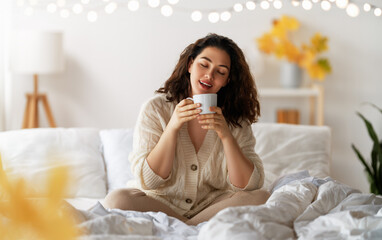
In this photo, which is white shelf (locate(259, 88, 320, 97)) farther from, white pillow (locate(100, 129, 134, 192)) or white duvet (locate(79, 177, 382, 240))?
white duvet (locate(79, 177, 382, 240))

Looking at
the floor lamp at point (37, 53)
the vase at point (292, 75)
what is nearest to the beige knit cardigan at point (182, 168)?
the floor lamp at point (37, 53)

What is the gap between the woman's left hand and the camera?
6.09 ft

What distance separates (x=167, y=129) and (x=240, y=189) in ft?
1.24

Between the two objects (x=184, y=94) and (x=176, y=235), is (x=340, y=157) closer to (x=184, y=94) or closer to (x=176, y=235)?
(x=184, y=94)

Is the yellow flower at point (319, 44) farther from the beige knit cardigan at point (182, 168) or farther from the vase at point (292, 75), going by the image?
the beige knit cardigan at point (182, 168)

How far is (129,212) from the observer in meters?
1.79

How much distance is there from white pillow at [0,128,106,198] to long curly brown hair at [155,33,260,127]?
0.74 m

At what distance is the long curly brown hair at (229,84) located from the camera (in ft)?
6.68

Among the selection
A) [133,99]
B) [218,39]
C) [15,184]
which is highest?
[218,39]

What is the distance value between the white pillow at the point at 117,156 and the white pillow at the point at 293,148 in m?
0.71

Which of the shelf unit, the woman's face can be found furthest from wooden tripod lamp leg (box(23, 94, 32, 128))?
the woman's face

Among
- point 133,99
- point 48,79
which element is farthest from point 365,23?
point 48,79

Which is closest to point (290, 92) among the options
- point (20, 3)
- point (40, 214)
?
point (20, 3)

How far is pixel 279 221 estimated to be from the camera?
4.98 ft
